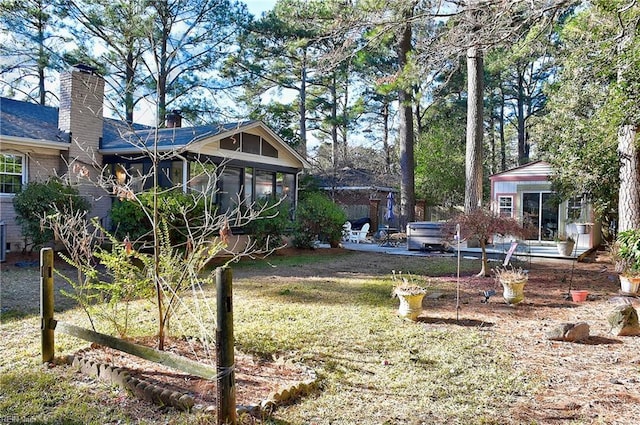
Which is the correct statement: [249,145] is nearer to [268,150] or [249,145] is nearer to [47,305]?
→ [268,150]

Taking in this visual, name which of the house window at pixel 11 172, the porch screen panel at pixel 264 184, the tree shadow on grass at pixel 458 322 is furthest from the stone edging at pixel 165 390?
the porch screen panel at pixel 264 184

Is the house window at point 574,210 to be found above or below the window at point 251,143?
below

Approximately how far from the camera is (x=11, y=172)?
10.9 m

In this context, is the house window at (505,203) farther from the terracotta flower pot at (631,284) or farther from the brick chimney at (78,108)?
the brick chimney at (78,108)

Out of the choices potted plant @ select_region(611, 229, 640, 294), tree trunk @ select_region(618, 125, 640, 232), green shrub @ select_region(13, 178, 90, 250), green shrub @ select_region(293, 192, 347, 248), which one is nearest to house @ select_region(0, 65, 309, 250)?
green shrub @ select_region(13, 178, 90, 250)

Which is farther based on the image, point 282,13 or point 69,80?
point 282,13

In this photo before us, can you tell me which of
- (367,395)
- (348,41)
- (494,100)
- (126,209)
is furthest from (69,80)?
(494,100)

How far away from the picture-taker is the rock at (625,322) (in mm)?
→ 4828

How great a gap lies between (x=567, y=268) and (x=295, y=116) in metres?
18.4

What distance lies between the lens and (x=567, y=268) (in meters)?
10.5

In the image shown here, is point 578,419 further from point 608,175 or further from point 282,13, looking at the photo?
point 282,13

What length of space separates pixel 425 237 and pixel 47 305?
1135 centimetres

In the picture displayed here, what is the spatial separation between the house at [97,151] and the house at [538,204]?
8642 millimetres

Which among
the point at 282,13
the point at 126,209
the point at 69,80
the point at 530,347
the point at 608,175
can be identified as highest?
the point at 282,13
